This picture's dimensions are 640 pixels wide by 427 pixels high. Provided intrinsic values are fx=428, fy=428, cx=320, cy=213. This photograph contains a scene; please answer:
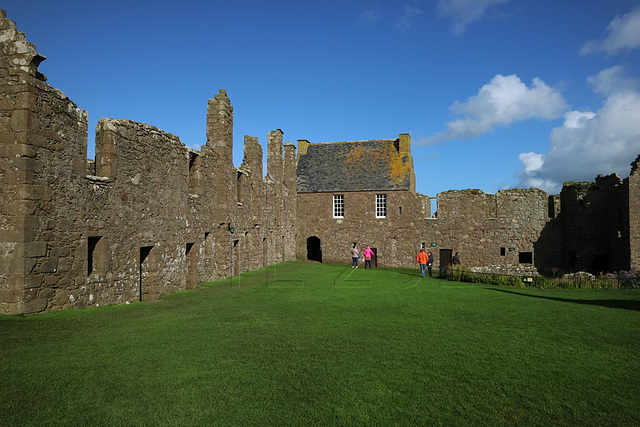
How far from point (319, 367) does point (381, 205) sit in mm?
25637

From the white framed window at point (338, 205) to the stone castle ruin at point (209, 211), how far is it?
75 mm

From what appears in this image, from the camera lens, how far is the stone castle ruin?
8.93 m

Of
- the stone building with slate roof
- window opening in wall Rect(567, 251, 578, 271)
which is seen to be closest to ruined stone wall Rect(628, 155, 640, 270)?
window opening in wall Rect(567, 251, 578, 271)

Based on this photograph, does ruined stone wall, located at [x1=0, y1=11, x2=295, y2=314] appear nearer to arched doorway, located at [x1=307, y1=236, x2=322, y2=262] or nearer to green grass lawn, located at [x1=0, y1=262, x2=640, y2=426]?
green grass lawn, located at [x1=0, y1=262, x2=640, y2=426]

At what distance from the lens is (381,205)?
31156 millimetres

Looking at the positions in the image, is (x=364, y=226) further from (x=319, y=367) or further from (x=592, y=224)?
(x=319, y=367)

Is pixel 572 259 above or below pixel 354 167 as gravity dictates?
below

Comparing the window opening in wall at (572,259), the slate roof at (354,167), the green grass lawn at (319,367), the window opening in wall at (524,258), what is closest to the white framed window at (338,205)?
the slate roof at (354,167)

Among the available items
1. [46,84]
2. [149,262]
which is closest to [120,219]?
[149,262]

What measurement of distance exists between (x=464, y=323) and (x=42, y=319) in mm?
8662

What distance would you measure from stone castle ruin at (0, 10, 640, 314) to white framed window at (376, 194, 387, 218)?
0.08m

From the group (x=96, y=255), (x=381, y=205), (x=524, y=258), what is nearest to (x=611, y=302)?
(x=96, y=255)

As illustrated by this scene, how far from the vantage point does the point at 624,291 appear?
50.8 ft

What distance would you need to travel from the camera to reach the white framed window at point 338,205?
3203 cm
